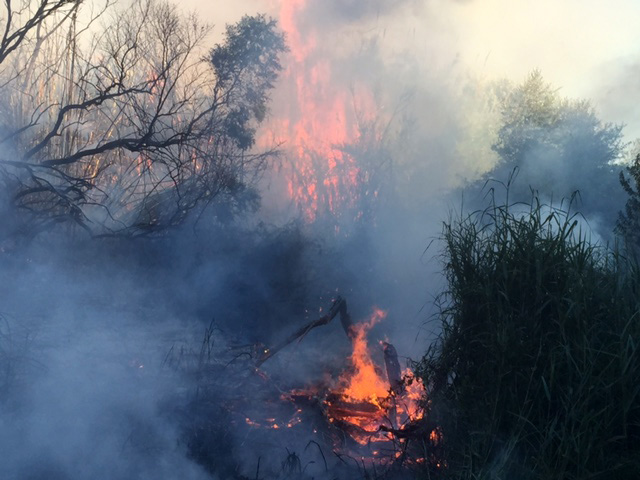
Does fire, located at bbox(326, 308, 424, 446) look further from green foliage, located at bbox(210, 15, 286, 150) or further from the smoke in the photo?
green foliage, located at bbox(210, 15, 286, 150)

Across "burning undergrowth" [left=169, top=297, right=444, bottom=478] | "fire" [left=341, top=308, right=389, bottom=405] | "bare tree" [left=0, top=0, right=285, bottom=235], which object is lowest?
"burning undergrowth" [left=169, top=297, right=444, bottom=478]

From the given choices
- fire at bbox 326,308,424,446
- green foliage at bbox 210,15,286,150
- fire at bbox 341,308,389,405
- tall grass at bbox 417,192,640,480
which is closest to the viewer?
tall grass at bbox 417,192,640,480

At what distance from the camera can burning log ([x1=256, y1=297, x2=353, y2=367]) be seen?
650 cm

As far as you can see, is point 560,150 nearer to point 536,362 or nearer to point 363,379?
point 363,379

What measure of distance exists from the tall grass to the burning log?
2.54 metres

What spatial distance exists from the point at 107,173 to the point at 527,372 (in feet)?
33.3

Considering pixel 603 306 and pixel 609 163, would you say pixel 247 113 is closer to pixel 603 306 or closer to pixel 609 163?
pixel 609 163


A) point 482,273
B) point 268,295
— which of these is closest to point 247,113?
point 268,295

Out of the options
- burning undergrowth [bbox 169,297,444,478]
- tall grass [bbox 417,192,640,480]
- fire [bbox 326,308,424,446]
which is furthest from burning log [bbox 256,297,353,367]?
tall grass [bbox 417,192,640,480]

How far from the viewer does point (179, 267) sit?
31.1 feet

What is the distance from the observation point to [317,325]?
22.9ft

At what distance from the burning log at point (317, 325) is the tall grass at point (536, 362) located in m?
2.54

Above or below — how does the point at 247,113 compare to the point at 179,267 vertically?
above

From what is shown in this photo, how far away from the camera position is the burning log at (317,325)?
21.3 feet
